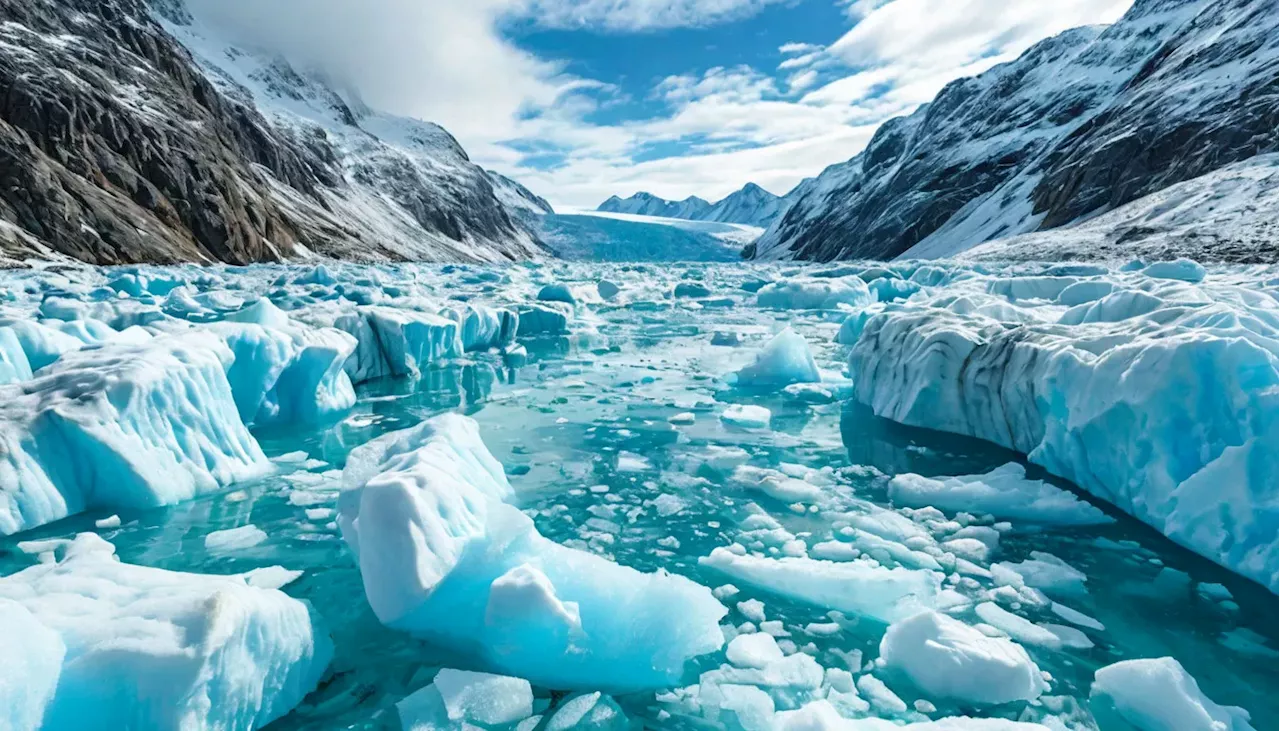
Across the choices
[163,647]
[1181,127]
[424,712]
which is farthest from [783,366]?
[1181,127]

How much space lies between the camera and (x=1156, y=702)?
2.77 metres

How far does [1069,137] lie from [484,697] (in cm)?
7881

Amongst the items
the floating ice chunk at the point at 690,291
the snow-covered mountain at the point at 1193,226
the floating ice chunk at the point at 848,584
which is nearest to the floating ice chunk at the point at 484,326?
the floating ice chunk at the point at 848,584

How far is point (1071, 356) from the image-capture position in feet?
17.3

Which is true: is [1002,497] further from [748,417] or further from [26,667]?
[26,667]

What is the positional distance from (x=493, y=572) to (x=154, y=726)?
142 centimetres

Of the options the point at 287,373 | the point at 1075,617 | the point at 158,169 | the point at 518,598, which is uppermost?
the point at 158,169

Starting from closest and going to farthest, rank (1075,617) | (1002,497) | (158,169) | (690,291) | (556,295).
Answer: (1075,617) → (1002,497) → (556,295) → (690,291) → (158,169)

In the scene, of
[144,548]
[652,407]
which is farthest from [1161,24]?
[144,548]

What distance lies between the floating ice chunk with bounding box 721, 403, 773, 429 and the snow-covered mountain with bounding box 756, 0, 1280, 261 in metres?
28.7

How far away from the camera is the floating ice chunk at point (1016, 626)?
11.1 ft

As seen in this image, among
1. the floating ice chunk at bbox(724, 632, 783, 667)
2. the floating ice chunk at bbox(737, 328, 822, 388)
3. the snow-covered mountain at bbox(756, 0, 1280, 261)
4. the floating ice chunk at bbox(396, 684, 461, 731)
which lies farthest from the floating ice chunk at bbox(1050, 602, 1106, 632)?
the snow-covered mountain at bbox(756, 0, 1280, 261)

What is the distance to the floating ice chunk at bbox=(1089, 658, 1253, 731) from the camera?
8.84 feet

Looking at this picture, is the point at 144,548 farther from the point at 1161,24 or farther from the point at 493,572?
the point at 1161,24
